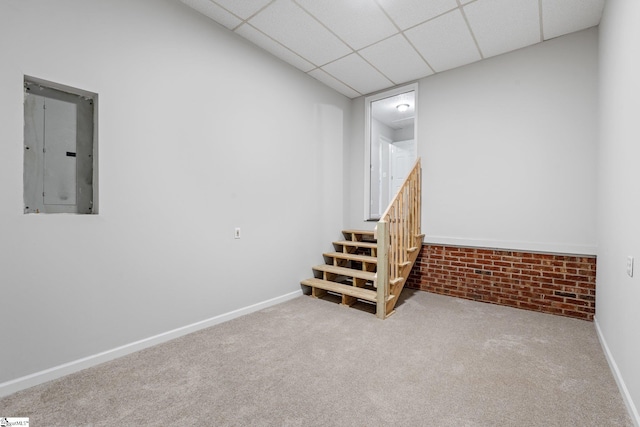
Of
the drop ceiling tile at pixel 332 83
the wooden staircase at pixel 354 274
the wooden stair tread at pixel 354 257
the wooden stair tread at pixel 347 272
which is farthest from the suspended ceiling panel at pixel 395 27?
the wooden stair tread at pixel 347 272

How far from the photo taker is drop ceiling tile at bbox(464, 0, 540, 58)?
254 centimetres

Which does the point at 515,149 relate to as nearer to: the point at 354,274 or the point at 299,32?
the point at 354,274

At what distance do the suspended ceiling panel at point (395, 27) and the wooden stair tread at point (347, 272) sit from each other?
2643 mm

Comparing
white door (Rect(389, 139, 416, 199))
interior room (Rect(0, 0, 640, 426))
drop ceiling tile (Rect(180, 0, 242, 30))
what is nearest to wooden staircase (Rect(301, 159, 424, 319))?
interior room (Rect(0, 0, 640, 426))

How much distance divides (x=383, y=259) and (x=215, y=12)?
2.88 meters

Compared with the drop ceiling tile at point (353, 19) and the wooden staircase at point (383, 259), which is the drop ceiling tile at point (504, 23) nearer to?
the drop ceiling tile at point (353, 19)

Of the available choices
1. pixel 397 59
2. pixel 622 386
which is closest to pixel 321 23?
pixel 397 59

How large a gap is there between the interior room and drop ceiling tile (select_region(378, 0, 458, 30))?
3 cm

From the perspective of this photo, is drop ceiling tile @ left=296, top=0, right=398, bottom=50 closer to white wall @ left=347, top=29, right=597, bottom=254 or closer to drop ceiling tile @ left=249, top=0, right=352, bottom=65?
drop ceiling tile @ left=249, top=0, right=352, bottom=65

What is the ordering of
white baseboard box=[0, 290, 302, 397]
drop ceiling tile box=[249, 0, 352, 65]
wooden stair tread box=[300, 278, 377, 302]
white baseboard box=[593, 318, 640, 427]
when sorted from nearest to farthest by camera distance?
white baseboard box=[593, 318, 640, 427] → white baseboard box=[0, 290, 302, 397] → drop ceiling tile box=[249, 0, 352, 65] → wooden stair tread box=[300, 278, 377, 302]

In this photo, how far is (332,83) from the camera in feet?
13.6

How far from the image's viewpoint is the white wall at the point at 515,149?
290 cm

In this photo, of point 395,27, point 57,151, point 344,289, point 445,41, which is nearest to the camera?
point 57,151

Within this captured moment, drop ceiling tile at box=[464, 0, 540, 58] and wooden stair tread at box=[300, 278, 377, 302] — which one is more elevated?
drop ceiling tile at box=[464, 0, 540, 58]
